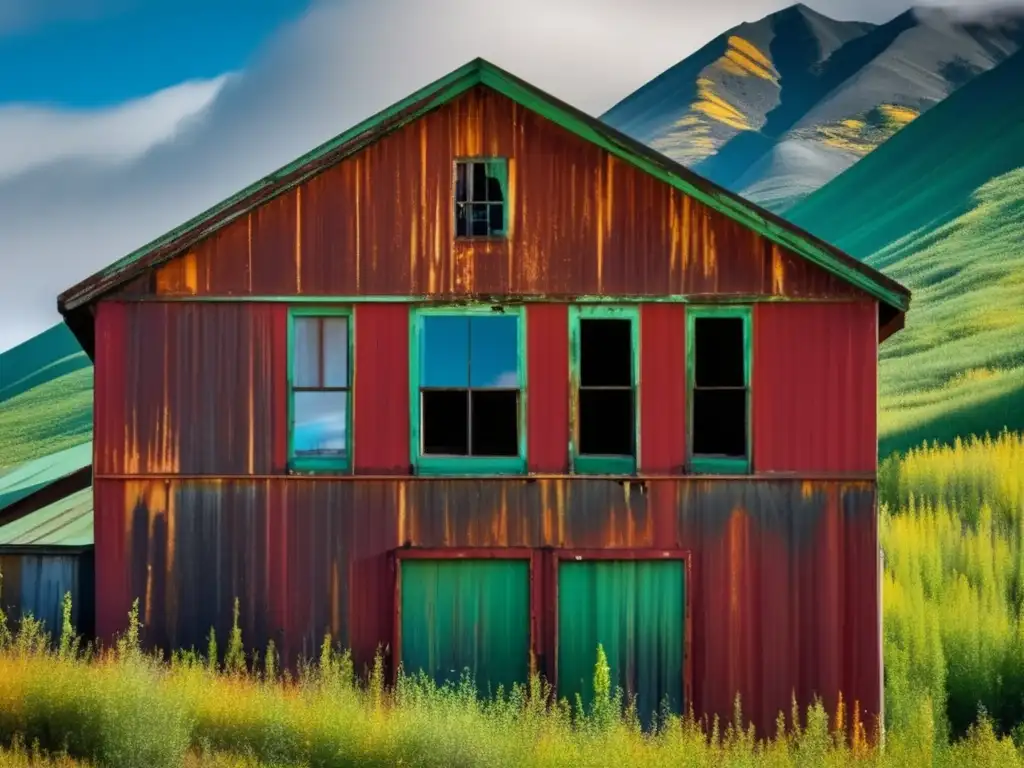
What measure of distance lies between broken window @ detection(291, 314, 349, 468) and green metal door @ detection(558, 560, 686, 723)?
321 centimetres

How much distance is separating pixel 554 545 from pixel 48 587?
20.9 feet

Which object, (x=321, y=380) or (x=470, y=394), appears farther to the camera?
(x=321, y=380)

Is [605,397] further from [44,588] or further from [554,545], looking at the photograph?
[44,588]

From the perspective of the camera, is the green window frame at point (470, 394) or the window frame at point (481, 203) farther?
the window frame at point (481, 203)

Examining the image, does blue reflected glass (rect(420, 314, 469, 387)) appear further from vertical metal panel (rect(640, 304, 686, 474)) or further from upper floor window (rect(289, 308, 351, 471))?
vertical metal panel (rect(640, 304, 686, 474))

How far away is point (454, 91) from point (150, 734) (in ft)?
27.1

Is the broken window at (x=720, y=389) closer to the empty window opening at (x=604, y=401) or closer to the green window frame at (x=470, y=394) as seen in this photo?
the empty window opening at (x=604, y=401)

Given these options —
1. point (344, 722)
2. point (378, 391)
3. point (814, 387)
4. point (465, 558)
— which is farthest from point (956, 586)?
point (344, 722)

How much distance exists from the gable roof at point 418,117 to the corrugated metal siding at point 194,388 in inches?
21.9

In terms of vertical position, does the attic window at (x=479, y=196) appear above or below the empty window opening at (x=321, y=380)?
above

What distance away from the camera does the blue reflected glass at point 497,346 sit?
17.6 meters

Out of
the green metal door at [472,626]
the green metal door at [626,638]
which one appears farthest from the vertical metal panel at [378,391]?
the green metal door at [626,638]

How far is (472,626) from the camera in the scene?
57.2ft

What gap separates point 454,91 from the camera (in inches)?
689
